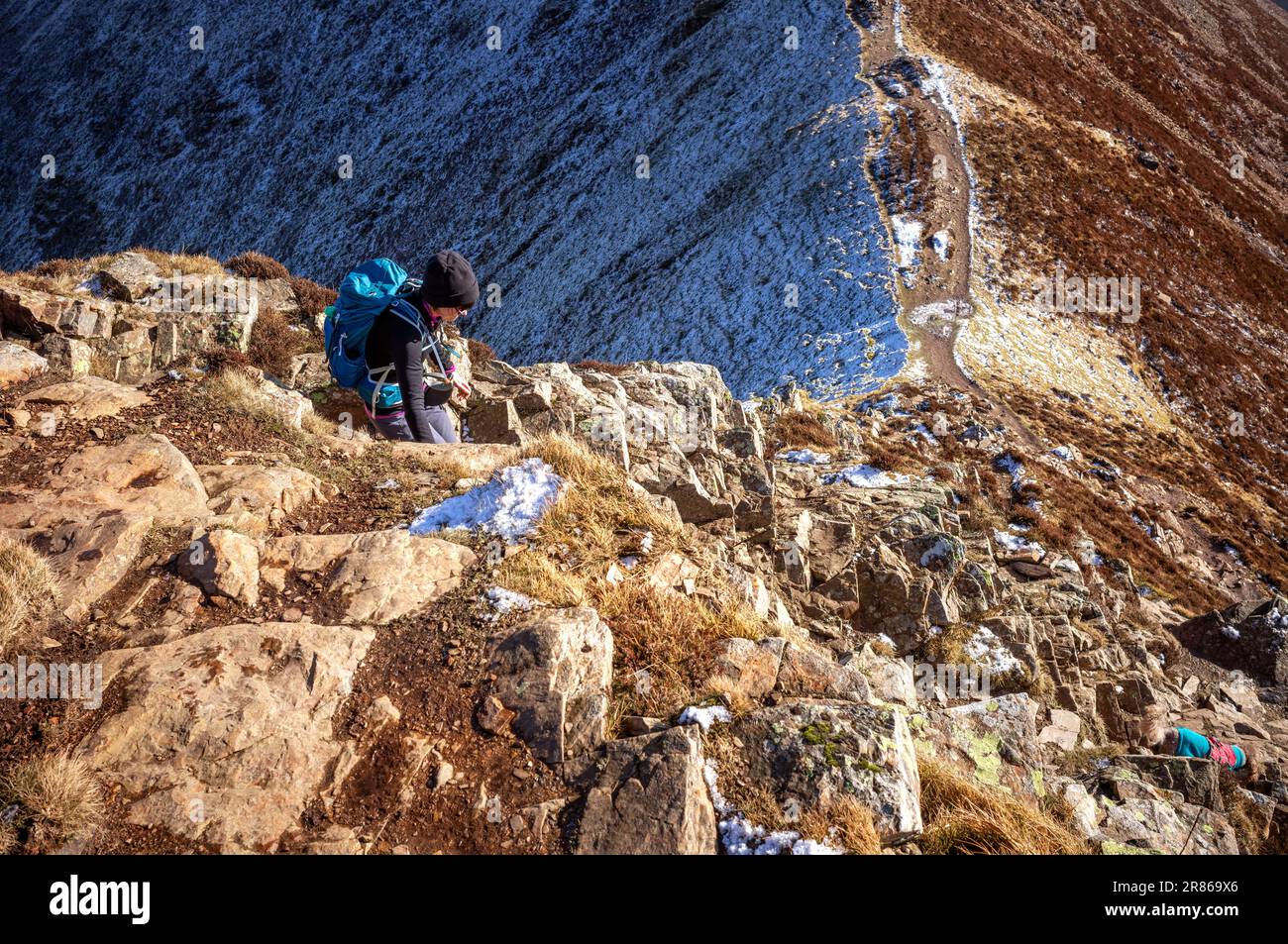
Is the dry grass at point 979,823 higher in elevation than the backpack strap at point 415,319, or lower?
lower

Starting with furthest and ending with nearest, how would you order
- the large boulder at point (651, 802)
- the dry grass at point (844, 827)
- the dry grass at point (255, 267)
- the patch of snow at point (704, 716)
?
the dry grass at point (255, 267)
the patch of snow at point (704, 716)
the dry grass at point (844, 827)
the large boulder at point (651, 802)

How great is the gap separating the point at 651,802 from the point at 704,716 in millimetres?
839

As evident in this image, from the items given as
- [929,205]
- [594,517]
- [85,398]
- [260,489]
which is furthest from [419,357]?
[929,205]

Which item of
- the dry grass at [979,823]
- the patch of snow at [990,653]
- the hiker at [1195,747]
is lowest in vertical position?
the hiker at [1195,747]

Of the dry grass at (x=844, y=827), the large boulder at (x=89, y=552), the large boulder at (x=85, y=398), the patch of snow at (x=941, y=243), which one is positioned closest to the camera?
the dry grass at (x=844, y=827)

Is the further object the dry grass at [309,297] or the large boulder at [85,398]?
the dry grass at [309,297]

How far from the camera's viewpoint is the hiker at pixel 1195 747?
10422 mm

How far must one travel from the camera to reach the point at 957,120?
38.9 meters

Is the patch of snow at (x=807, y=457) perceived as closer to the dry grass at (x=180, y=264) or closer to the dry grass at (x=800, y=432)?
the dry grass at (x=800, y=432)

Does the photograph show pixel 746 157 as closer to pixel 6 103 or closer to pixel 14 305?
pixel 14 305

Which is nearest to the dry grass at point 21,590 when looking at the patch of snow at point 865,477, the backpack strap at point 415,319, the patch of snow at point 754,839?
the backpack strap at point 415,319

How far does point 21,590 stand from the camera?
Result: 501cm

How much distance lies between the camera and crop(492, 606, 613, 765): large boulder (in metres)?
4.85
